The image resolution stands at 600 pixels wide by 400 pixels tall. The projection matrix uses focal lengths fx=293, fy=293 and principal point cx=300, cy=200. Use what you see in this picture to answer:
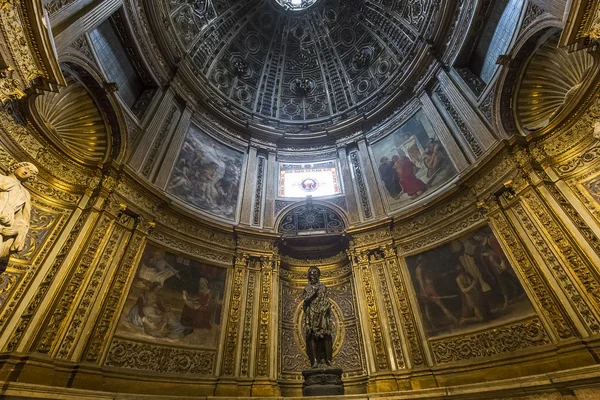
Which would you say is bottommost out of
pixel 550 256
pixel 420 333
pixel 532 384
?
pixel 532 384

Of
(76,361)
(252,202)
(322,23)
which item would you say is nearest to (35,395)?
(76,361)

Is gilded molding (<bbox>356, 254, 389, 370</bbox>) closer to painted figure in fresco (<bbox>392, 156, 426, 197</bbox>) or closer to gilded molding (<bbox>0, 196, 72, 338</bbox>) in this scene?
painted figure in fresco (<bbox>392, 156, 426, 197</bbox>)

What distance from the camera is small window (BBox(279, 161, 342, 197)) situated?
40.2 ft

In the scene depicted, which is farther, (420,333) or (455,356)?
(420,333)

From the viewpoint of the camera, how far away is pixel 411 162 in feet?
35.3

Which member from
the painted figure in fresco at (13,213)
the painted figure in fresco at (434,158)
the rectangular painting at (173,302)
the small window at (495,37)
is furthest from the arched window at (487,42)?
the painted figure in fresco at (13,213)

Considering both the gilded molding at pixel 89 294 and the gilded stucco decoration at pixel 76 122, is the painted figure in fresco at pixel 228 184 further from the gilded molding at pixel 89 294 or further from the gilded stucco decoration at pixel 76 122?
the gilded molding at pixel 89 294

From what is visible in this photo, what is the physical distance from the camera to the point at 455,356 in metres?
7.09

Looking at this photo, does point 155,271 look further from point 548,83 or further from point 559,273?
point 548,83

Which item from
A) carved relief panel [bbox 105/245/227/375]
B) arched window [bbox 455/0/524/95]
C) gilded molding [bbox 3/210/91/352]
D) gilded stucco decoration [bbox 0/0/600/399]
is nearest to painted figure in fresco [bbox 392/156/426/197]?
gilded stucco decoration [bbox 0/0/600/399]

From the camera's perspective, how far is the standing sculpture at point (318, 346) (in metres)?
6.70

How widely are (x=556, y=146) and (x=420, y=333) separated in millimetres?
5603

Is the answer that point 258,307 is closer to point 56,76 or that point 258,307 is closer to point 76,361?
point 76,361

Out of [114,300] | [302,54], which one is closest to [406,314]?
[114,300]
